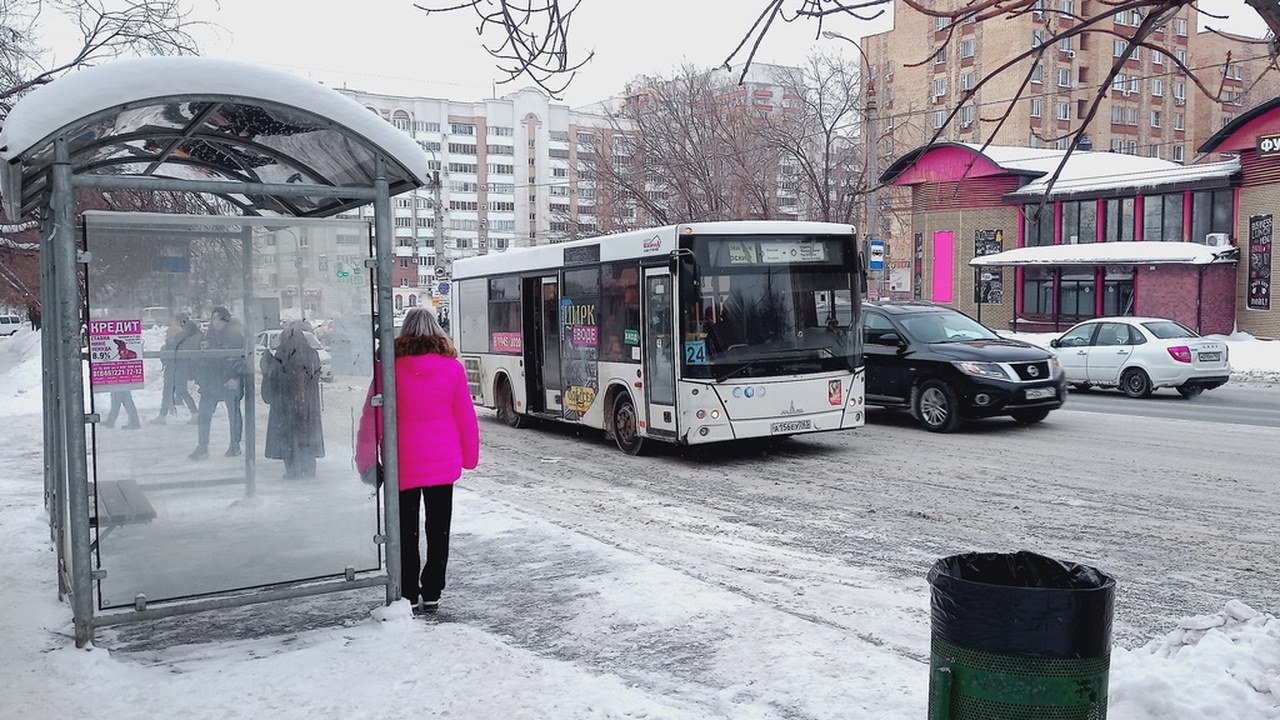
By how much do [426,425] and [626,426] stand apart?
7302 mm

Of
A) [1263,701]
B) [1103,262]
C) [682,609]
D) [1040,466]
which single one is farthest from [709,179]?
[1263,701]

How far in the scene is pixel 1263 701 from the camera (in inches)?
159

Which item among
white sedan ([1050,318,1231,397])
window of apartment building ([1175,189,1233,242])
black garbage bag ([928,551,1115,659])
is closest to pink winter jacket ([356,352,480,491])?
black garbage bag ([928,551,1115,659])

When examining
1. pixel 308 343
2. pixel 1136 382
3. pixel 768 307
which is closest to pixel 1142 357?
pixel 1136 382

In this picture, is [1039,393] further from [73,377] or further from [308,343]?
[73,377]

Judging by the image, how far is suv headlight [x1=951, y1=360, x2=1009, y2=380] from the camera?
Answer: 14422 mm

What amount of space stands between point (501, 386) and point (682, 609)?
36.6 feet

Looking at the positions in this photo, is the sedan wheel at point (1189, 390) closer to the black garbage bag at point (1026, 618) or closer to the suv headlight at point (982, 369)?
the suv headlight at point (982, 369)

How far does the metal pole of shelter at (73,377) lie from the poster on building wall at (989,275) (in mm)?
41685

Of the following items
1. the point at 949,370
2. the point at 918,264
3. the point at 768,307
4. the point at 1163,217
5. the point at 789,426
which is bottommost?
the point at 789,426

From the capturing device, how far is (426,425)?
247 inches

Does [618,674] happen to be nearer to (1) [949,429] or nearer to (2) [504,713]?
(2) [504,713]

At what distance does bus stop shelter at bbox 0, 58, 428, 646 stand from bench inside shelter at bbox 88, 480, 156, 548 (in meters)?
0.01

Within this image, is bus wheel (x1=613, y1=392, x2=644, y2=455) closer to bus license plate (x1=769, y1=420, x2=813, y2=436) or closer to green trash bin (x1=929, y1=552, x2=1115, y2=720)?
bus license plate (x1=769, y1=420, x2=813, y2=436)
